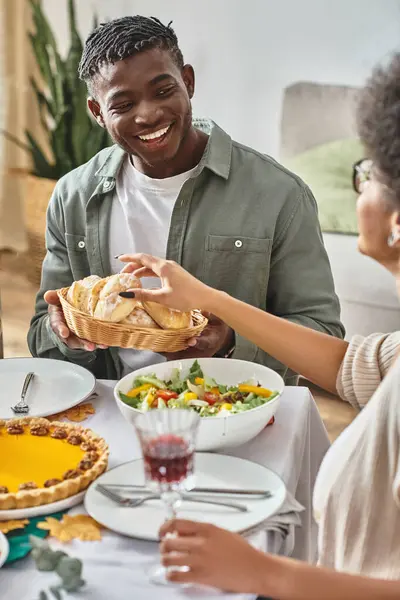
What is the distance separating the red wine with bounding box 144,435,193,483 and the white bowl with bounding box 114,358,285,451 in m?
0.27

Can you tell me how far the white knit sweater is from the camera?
1.23 metres

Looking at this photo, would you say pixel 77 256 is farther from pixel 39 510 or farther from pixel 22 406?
pixel 39 510

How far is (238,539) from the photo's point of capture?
3.77 ft

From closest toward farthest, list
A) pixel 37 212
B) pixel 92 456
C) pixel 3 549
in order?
pixel 3 549 → pixel 92 456 → pixel 37 212

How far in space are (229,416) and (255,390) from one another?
0.67 feet

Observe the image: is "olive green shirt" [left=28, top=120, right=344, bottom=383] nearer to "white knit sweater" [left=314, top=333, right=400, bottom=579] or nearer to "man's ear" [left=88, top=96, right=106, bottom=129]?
"man's ear" [left=88, top=96, right=106, bottom=129]

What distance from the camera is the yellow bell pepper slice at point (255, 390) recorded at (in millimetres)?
1673

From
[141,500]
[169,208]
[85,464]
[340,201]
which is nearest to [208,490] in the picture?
[141,500]

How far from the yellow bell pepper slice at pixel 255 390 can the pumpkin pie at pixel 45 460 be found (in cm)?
31

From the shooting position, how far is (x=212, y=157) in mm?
2273

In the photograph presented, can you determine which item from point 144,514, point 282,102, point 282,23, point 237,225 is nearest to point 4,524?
point 144,514

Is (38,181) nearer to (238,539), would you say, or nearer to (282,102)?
(282,102)

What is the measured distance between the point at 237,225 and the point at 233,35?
2.62 metres

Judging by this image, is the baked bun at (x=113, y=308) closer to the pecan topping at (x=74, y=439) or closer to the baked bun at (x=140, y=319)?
the baked bun at (x=140, y=319)
